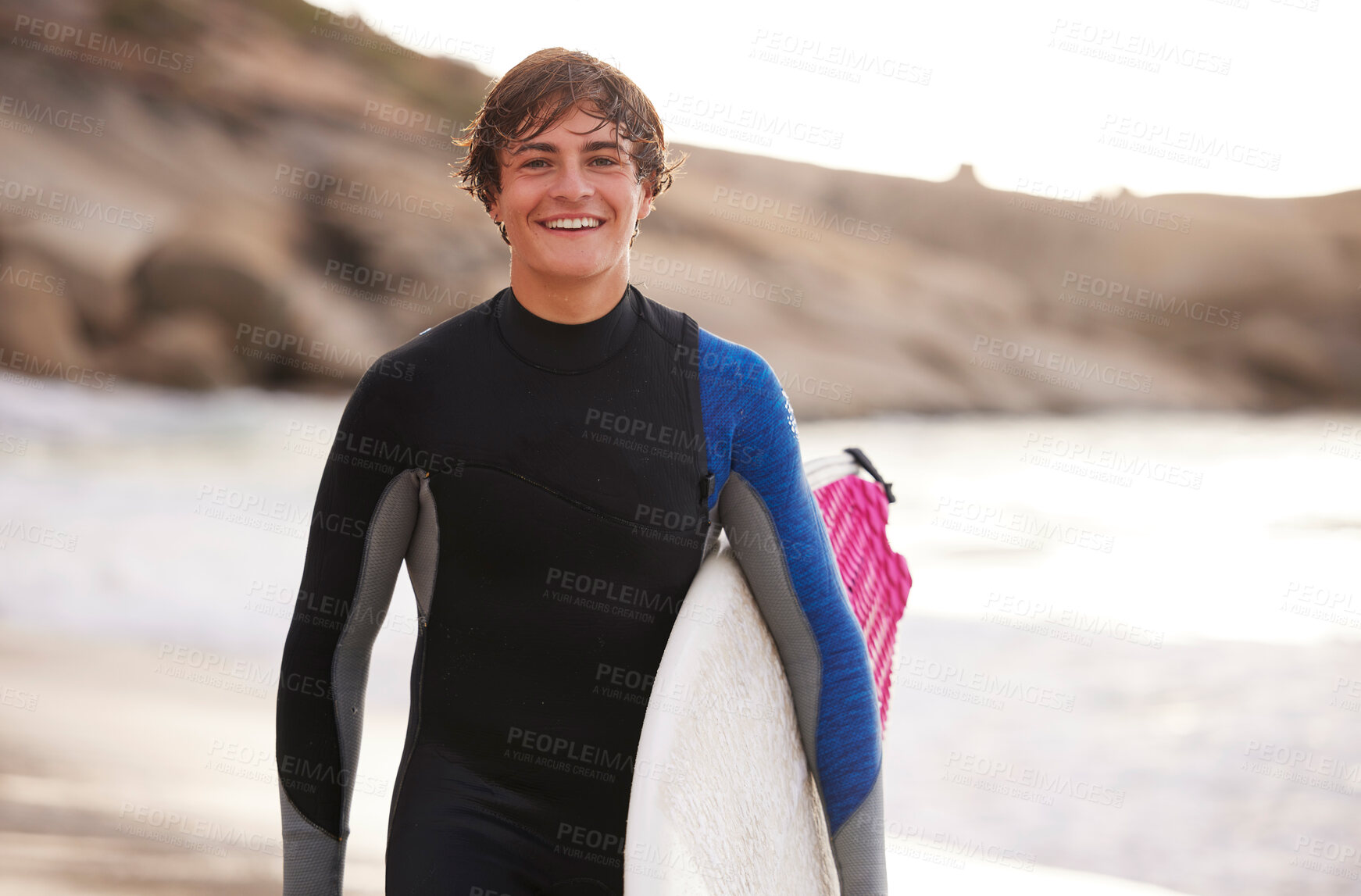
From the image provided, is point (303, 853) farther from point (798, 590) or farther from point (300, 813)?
point (798, 590)

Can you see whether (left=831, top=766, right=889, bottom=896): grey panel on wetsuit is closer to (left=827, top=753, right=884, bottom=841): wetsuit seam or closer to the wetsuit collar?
(left=827, top=753, right=884, bottom=841): wetsuit seam

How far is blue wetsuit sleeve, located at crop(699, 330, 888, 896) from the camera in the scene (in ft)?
3.87

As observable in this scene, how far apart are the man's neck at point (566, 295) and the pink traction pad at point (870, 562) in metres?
0.56

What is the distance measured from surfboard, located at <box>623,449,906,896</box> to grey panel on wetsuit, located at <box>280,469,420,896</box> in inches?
12.2

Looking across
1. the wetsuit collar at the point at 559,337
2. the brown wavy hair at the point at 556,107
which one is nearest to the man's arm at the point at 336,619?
the wetsuit collar at the point at 559,337

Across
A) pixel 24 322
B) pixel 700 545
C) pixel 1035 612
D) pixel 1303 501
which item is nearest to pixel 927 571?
pixel 1035 612

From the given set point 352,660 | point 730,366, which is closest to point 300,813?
Answer: point 352,660

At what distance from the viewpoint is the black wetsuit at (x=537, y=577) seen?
44.4 inches

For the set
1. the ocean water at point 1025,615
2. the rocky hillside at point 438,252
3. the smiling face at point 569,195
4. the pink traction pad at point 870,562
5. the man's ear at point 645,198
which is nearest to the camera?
the smiling face at point 569,195

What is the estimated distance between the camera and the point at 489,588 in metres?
1.14

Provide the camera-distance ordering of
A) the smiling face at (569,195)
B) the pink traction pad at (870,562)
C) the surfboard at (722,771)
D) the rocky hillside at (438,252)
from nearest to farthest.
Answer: the surfboard at (722,771) < the smiling face at (569,195) < the pink traction pad at (870,562) < the rocky hillside at (438,252)

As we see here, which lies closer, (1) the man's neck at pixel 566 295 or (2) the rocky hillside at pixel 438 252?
(1) the man's neck at pixel 566 295

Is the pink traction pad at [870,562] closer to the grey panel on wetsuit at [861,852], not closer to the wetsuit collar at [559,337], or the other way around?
the grey panel on wetsuit at [861,852]

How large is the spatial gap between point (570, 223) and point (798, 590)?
46 centimetres
